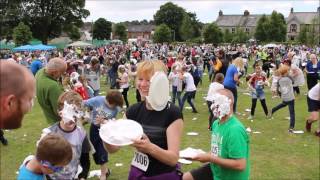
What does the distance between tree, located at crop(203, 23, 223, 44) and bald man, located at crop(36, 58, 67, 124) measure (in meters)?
75.6

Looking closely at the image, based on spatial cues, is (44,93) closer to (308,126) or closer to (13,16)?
(308,126)

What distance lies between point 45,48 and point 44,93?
39528 millimetres

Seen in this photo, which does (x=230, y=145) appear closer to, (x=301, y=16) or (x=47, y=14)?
(x=47, y=14)

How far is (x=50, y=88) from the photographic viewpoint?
6500mm

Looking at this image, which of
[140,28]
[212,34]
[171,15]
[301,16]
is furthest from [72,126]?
[140,28]

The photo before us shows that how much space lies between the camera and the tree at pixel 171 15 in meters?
117

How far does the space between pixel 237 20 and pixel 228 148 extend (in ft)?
450

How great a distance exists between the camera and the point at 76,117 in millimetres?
5012

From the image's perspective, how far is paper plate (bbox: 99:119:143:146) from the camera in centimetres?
320

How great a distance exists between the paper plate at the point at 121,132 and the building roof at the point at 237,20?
13549cm

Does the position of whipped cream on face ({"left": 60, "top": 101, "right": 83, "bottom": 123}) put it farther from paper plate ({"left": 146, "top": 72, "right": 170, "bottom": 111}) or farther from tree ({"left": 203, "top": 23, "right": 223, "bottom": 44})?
tree ({"left": 203, "top": 23, "right": 223, "bottom": 44})

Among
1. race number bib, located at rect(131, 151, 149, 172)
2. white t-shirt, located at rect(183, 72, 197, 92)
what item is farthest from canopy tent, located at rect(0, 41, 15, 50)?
race number bib, located at rect(131, 151, 149, 172)

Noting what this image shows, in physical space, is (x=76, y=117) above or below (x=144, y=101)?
below

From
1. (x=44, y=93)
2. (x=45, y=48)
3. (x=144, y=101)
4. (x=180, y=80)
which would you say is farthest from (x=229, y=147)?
(x=45, y=48)
